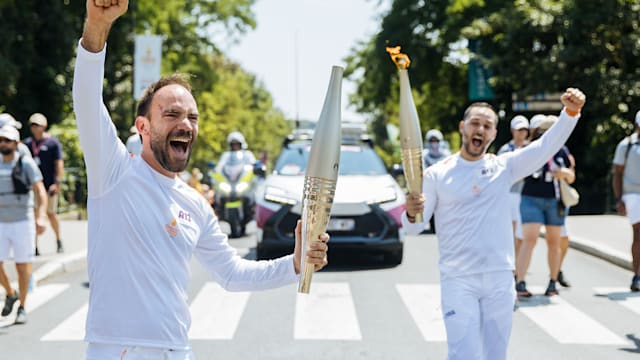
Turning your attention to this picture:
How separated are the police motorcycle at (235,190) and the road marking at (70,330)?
7.41m

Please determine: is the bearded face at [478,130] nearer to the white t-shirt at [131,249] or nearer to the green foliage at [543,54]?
the white t-shirt at [131,249]

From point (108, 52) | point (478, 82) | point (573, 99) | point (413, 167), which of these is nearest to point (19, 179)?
point (413, 167)

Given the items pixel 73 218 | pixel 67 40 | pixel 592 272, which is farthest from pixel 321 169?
pixel 67 40

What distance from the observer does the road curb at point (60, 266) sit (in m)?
11.1

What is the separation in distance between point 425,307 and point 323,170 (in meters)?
6.32

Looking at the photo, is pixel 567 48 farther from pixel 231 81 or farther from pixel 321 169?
pixel 231 81

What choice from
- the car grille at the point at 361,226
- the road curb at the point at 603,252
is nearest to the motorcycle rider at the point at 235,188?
the car grille at the point at 361,226

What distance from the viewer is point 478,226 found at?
5.24 m

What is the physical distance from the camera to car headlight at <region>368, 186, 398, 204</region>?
11664 mm

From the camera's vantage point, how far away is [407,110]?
13.8 feet

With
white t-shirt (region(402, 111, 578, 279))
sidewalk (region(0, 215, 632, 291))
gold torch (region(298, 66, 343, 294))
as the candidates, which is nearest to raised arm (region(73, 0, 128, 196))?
gold torch (region(298, 66, 343, 294))

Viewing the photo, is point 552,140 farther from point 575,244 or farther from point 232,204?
point 232,204

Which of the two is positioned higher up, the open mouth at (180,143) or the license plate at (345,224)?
the open mouth at (180,143)

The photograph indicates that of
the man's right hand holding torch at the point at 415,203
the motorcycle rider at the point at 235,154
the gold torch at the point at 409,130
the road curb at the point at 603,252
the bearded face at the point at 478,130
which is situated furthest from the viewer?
the motorcycle rider at the point at 235,154
